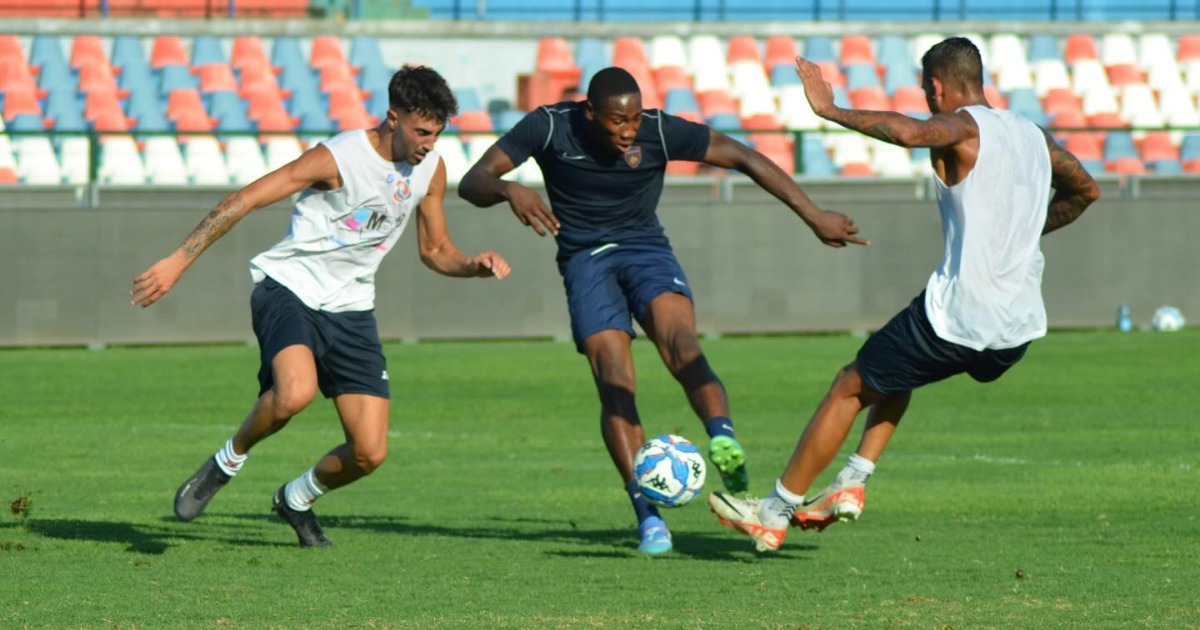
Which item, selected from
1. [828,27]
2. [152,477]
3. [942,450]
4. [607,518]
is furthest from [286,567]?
[828,27]

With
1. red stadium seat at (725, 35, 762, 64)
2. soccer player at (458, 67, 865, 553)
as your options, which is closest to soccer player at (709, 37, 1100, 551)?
soccer player at (458, 67, 865, 553)

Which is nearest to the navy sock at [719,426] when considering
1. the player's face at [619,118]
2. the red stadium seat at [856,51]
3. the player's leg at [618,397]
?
the player's leg at [618,397]

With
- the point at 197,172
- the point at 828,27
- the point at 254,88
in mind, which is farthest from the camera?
the point at 828,27

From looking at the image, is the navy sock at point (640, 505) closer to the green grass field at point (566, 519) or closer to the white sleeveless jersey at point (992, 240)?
the green grass field at point (566, 519)

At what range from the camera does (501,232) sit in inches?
840

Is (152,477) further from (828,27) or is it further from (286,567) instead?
(828,27)

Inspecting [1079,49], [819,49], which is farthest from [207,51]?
[1079,49]

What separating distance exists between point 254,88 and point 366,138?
19.6 m

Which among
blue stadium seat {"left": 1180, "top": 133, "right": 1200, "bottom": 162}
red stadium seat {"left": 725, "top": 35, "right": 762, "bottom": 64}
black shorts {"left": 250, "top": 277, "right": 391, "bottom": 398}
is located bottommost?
blue stadium seat {"left": 1180, "top": 133, "right": 1200, "bottom": 162}

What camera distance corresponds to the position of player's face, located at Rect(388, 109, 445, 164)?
7.81 metres

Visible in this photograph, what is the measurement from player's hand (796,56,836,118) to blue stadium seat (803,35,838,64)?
23.1m

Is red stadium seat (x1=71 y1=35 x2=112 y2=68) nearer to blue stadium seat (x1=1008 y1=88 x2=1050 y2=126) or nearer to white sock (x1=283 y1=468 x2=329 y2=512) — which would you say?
blue stadium seat (x1=1008 y1=88 x2=1050 y2=126)

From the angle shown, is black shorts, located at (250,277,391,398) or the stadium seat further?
the stadium seat

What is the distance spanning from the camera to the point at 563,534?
8.58 meters
